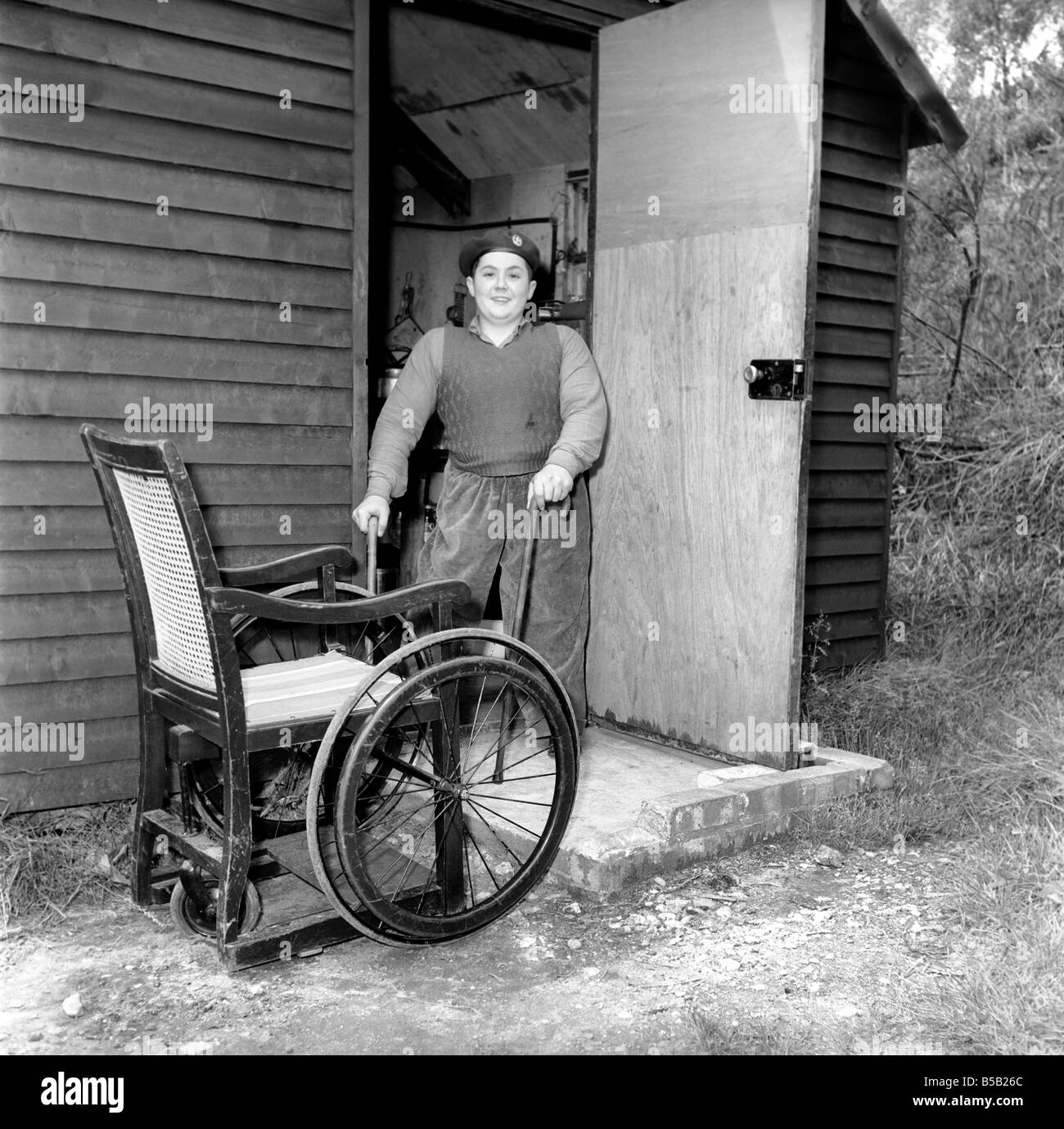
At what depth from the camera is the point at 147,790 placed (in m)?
3.09

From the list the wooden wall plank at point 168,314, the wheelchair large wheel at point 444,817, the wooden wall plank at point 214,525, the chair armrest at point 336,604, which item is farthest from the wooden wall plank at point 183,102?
the wheelchair large wheel at point 444,817

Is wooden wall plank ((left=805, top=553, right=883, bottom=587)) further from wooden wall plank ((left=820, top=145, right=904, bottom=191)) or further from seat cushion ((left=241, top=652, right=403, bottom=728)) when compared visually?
seat cushion ((left=241, top=652, right=403, bottom=728))

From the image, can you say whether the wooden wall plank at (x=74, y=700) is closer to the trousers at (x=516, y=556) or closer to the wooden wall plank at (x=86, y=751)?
the wooden wall plank at (x=86, y=751)

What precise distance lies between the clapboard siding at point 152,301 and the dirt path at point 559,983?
0.92 metres

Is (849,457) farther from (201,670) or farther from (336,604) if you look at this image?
(201,670)

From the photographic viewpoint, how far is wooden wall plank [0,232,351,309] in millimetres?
3557

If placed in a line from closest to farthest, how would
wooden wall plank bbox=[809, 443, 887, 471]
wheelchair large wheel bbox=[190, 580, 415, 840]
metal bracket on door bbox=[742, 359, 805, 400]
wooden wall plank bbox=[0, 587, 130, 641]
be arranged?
1. wheelchair large wheel bbox=[190, 580, 415, 840]
2. wooden wall plank bbox=[0, 587, 130, 641]
3. metal bracket on door bbox=[742, 359, 805, 400]
4. wooden wall plank bbox=[809, 443, 887, 471]

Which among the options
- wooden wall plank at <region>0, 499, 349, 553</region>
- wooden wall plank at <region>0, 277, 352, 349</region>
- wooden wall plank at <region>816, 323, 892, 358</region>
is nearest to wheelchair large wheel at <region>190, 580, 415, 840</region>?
wooden wall plank at <region>0, 499, 349, 553</region>

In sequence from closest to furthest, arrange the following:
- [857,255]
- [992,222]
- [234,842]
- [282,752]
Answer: [234,842] → [282,752] → [857,255] → [992,222]

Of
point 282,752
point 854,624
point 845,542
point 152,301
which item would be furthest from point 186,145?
point 854,624

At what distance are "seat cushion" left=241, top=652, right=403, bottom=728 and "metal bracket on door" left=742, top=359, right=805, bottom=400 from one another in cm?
164

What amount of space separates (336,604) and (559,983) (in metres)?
1.09

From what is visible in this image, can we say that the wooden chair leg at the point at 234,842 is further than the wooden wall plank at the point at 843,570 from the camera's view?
No

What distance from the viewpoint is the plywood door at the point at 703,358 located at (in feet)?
12.9
